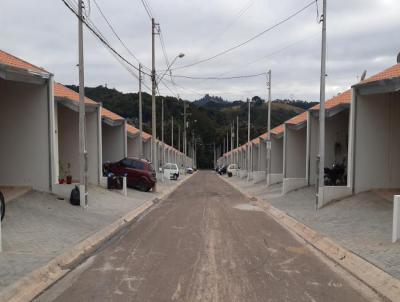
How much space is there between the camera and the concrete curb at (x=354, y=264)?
292 inches

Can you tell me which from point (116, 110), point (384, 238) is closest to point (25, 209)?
point (384, 238)

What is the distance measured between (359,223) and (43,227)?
8.30 meters

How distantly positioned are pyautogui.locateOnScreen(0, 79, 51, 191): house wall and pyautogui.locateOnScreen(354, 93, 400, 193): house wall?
10.9 metres

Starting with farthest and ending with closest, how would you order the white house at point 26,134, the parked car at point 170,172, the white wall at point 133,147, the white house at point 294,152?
the parked car at point 170,172
the white wall at point 133,147
the white house at point 294,152
the white house at point 26,134

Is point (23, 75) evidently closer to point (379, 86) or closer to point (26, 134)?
point (26, 134)

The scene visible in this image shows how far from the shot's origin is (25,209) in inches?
543

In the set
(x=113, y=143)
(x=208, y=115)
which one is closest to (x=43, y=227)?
(x=113, y=143)

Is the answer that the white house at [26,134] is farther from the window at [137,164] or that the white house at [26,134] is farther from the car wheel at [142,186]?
the car wheel at [142,186]

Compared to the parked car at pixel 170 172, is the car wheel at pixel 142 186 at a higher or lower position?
higher

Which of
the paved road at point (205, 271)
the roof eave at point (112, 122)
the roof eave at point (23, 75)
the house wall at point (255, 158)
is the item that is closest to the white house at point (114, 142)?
the roof eave at point (112, 122)

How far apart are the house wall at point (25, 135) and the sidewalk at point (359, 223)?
28.9ft

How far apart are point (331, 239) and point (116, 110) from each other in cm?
5288

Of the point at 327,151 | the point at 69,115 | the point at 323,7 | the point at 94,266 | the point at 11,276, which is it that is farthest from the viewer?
the point at 327,151

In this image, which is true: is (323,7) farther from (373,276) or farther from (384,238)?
(373,276)
